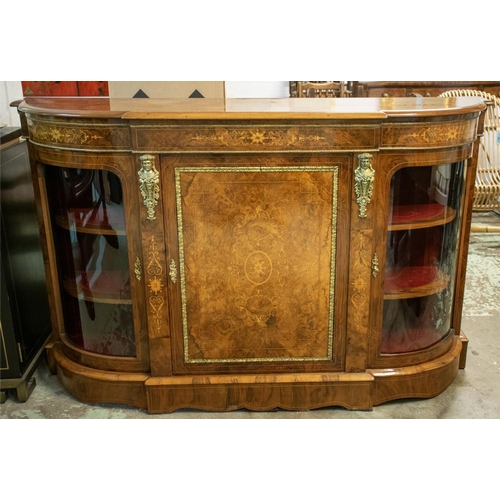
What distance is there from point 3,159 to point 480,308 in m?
2.35

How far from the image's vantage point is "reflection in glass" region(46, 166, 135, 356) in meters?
1.99

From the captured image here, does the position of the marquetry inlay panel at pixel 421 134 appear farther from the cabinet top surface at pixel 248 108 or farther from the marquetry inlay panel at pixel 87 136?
the marquetry inlay panel at pixel 87 136

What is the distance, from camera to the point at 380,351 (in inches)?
82.8

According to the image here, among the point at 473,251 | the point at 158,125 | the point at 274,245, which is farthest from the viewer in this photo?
the point at 473,251

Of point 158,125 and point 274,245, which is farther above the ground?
point 158,125

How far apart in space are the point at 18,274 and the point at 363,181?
4.58 ft

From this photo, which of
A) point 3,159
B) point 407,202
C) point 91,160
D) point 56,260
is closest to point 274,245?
point 407,202

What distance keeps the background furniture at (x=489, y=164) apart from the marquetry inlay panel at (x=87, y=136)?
8.15 feet

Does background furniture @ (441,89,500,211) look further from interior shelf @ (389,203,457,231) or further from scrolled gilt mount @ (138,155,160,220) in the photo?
scrolled gilt mount @ (138,155,160,220)

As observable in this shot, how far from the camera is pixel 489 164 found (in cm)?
372

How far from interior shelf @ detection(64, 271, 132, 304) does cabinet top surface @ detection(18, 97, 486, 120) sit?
61 cm

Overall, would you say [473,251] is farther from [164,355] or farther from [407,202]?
[164,355]

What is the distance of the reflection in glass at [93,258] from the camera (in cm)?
199

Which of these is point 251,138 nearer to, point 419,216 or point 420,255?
point 419,216
